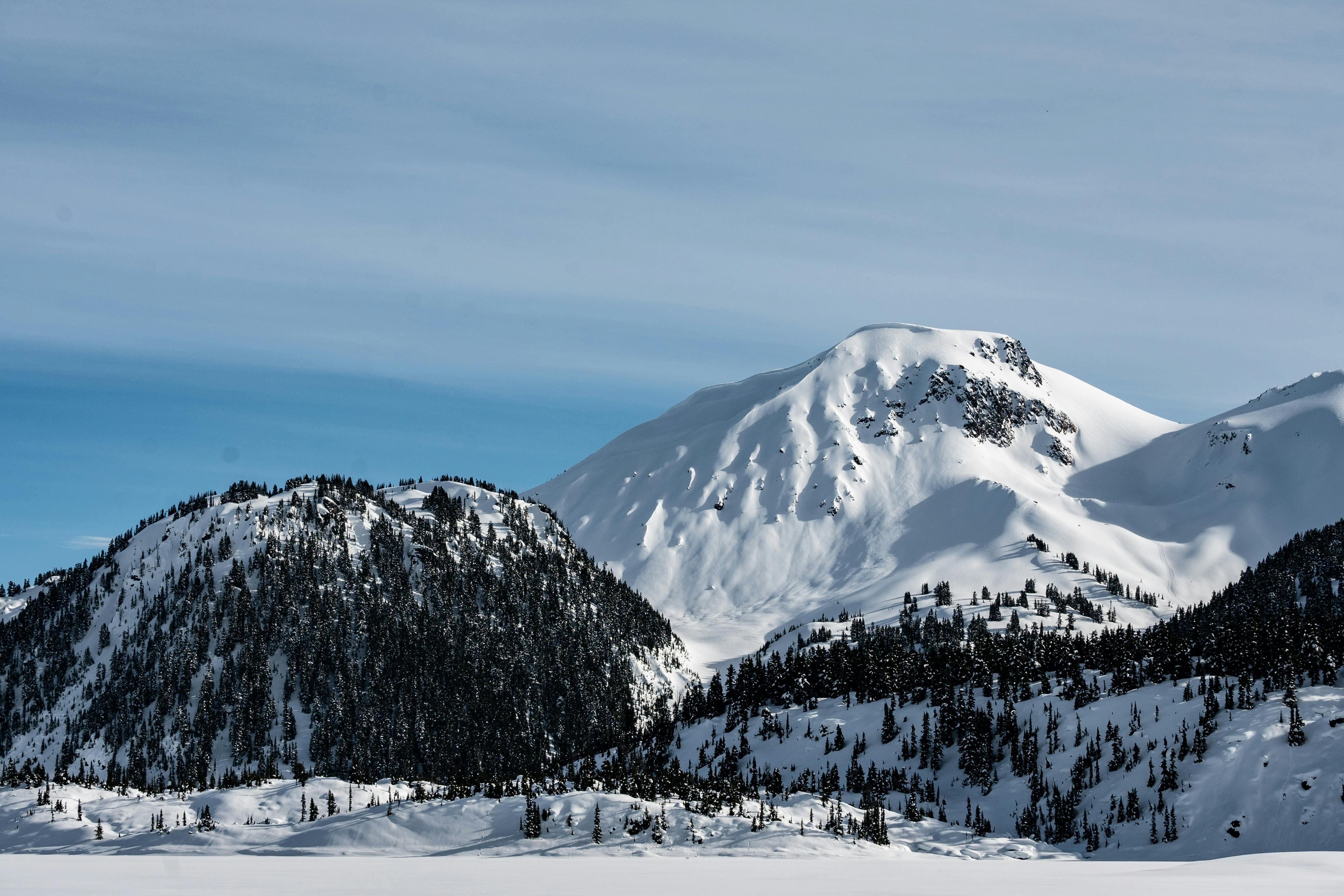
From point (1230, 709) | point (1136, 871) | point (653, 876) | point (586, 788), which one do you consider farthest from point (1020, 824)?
point (653, 876)

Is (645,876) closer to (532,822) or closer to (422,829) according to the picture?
(532,822)

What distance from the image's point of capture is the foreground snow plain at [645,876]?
215 feet

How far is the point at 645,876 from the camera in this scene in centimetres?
8269

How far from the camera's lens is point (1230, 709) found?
175 m

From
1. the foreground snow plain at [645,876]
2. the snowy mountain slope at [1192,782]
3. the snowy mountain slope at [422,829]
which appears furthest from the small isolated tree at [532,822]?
the snowy mountain slope at [1192,782]

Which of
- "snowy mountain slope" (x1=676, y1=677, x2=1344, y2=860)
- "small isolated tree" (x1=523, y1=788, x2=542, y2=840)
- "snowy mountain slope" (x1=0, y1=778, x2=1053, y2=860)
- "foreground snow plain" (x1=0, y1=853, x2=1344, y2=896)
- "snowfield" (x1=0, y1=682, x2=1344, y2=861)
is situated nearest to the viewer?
"foreground snow plain" (x1=0, y1=853, x2=1344, y2=896)

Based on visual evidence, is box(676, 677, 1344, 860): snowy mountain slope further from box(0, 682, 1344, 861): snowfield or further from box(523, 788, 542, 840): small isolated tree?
box(523, 788, 542, 840): small isolated tree

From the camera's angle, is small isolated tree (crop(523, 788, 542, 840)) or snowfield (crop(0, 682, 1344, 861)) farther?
snowfield (crop(0, 682, 1344, 861))

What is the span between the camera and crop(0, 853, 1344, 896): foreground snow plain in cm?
6544

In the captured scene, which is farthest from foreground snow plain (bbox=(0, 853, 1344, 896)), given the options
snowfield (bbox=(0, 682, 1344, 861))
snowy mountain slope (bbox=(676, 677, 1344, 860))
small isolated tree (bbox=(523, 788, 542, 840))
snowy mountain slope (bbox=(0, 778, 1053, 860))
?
snowy mountain slope (bbox=(676, 677, 1344, 860))

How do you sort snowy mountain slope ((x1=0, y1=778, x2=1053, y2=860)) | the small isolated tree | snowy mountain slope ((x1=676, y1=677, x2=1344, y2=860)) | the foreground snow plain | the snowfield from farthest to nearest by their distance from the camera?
snowy mountain slope ((x1=676, y1=677, x2=1344, y2=860)), the snowfield, the small isolated tree, snowy mountain slope ((x1=0, y1=778, x2=1053, y2=860)), the foreground snow plain

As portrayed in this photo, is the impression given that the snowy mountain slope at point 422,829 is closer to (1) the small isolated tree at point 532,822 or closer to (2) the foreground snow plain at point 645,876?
(1) the small isolated tree at point 532,822

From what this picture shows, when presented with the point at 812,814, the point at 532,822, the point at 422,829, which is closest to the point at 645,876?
the point at 532,822

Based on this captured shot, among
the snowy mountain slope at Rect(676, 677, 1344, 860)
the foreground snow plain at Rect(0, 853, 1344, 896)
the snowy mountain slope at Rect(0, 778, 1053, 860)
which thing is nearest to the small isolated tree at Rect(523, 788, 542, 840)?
the snowy mountain slope at Rect(0, 778, 1053, 860)
